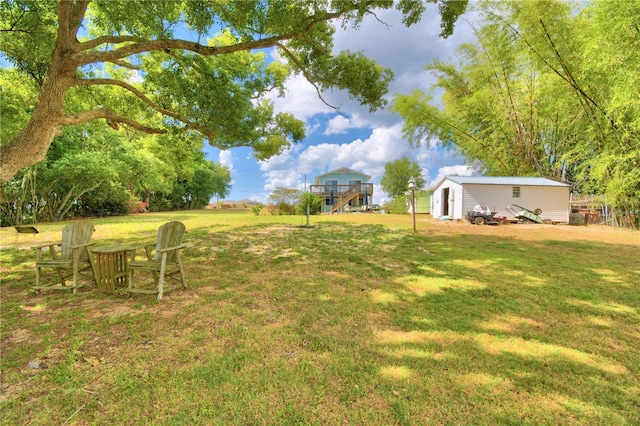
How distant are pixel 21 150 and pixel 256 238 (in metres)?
4.83

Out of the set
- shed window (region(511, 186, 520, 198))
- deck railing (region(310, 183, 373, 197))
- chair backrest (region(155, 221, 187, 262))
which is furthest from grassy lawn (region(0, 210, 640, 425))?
deck railing (region(310, 183, 373, 197))

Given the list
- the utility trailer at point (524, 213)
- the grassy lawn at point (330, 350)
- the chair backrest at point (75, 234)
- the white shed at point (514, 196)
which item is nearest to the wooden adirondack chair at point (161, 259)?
the grassy lawn at point (330, 350)

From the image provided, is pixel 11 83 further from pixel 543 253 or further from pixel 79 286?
pixel 543 253

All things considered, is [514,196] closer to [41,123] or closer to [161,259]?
[161,259]

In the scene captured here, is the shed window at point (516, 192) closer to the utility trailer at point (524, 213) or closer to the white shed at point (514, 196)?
the white shed at point (514, 196)

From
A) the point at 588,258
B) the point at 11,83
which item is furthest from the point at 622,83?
the point at 11,83

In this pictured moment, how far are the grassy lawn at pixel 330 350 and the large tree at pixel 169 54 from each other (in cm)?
283

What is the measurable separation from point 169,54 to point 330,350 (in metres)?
6.29

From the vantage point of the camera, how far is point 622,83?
26.6ft

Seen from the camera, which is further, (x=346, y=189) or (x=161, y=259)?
(x=346, y=189)

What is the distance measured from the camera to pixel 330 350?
2191 millimetres

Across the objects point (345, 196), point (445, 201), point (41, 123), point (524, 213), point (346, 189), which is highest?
point (346, 189)

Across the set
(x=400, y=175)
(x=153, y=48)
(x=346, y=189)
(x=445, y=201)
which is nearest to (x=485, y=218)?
(x=445, y=201)

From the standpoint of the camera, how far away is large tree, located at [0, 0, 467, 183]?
12.7 feet
